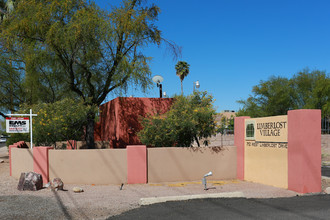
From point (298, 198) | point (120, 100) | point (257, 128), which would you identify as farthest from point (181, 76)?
point (298, 198)

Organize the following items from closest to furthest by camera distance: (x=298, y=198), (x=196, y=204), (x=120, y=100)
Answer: (x=196, y=204)
(x=298, y=198)
(x=120, y=100)

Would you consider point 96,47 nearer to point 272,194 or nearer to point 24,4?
point 24,4

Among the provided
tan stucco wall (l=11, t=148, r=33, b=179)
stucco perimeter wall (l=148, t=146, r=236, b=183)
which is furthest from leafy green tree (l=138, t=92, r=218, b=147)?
tan stucco wall (l=11, t=148, r=33, b=179)

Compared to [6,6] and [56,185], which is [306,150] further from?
[6,6]

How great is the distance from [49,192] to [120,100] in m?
7.67

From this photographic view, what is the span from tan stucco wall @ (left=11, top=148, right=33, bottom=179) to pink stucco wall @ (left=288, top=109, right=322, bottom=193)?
10.2 metres

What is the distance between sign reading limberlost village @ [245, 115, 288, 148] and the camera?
36.5 ft

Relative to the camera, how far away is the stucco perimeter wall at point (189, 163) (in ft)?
41.6

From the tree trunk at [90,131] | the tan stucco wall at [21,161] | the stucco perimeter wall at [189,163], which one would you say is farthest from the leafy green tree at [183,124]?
the tan stucco wall at [21,161]

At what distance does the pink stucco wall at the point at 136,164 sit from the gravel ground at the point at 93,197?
0.39 meters

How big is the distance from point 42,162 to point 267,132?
8.88 m

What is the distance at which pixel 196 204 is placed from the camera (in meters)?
8.53

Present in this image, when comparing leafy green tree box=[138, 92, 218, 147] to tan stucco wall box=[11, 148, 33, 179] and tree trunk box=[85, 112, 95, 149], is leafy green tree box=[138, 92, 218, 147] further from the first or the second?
tan stucco wall box=[11, 148, 33, 179]

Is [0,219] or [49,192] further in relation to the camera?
[49,192]
